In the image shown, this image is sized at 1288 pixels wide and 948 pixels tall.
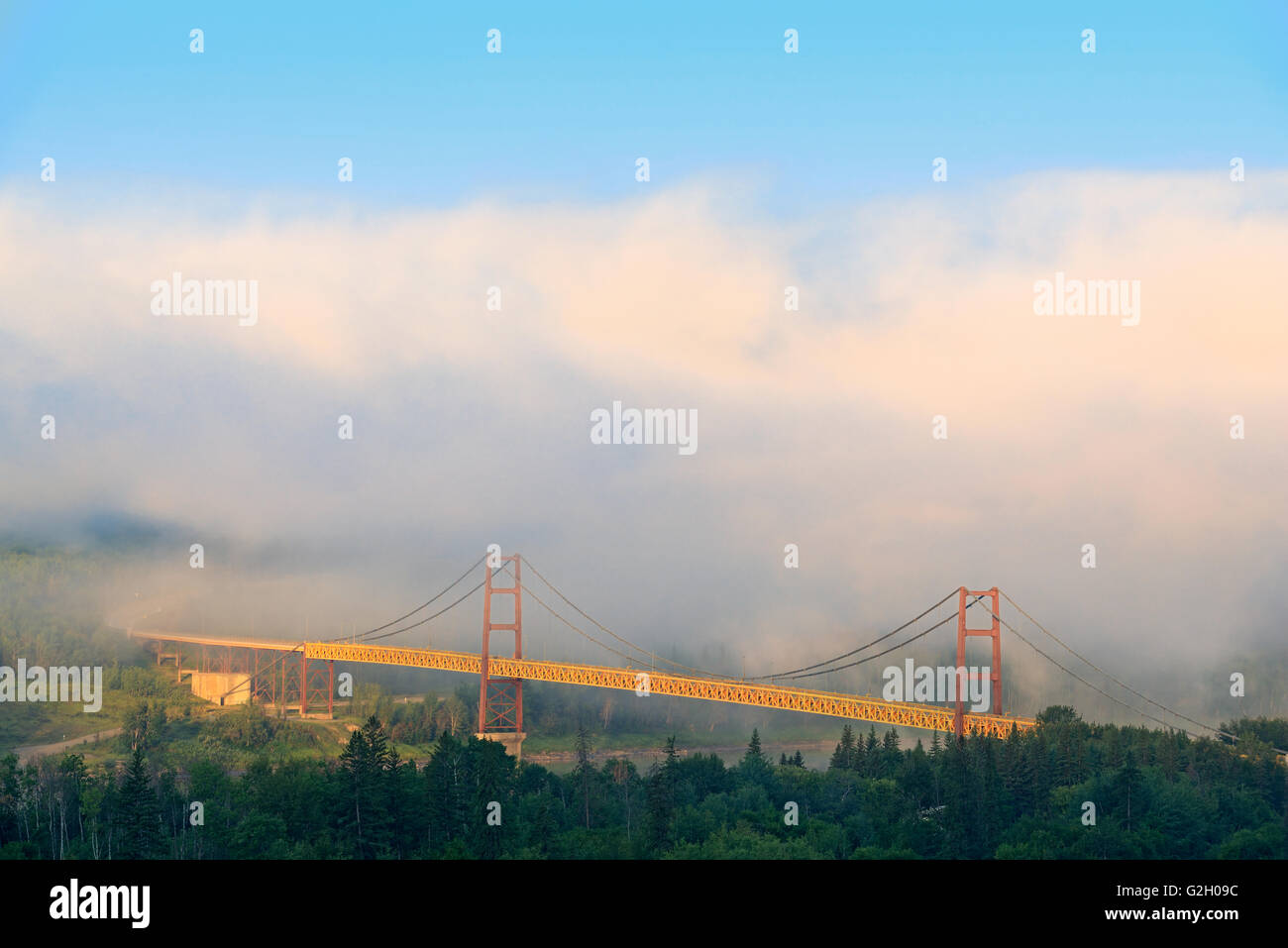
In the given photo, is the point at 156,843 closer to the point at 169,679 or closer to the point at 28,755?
the point at 28,755

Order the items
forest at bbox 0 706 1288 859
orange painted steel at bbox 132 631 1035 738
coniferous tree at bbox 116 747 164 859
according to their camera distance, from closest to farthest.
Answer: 1. coniferous tree at bbox 116 747 164 859
2. forest at bbox 0 706 1288 859
3. orange painted steel at bbox 132 631 1035 738

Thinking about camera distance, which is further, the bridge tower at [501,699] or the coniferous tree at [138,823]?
the bridge tower at [501,699]

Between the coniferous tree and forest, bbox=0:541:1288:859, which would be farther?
forest, bbox=0:541:1288:859

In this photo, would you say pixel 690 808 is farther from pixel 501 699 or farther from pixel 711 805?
pixel 501 699

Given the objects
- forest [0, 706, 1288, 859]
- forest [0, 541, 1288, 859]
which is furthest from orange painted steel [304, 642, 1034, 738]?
forest [0, 706, 1288, 859]

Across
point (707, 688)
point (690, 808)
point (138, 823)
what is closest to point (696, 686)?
point (707, 688)

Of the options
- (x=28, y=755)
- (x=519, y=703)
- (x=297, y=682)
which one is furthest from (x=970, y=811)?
(x=297, y=682)

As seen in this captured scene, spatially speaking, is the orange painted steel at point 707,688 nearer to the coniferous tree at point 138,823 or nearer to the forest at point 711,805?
the forest at point 711,805

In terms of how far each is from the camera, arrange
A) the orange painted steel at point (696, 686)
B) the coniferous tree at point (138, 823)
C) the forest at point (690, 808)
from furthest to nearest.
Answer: the orange painted steel at point (696, 686), the forest at point (690, 808), the coniferous tree at point (138, 823)

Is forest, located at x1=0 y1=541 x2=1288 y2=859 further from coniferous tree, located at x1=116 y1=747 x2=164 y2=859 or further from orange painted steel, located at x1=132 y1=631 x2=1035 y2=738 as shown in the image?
orange painted steel, located at x1=132 y1=631 x2=1035 y2=738

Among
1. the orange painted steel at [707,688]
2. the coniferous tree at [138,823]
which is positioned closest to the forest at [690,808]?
the coniferous tree at [138,823]

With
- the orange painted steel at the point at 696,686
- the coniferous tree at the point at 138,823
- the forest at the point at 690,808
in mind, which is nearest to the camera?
the coniferous tree at the point at 138,823
